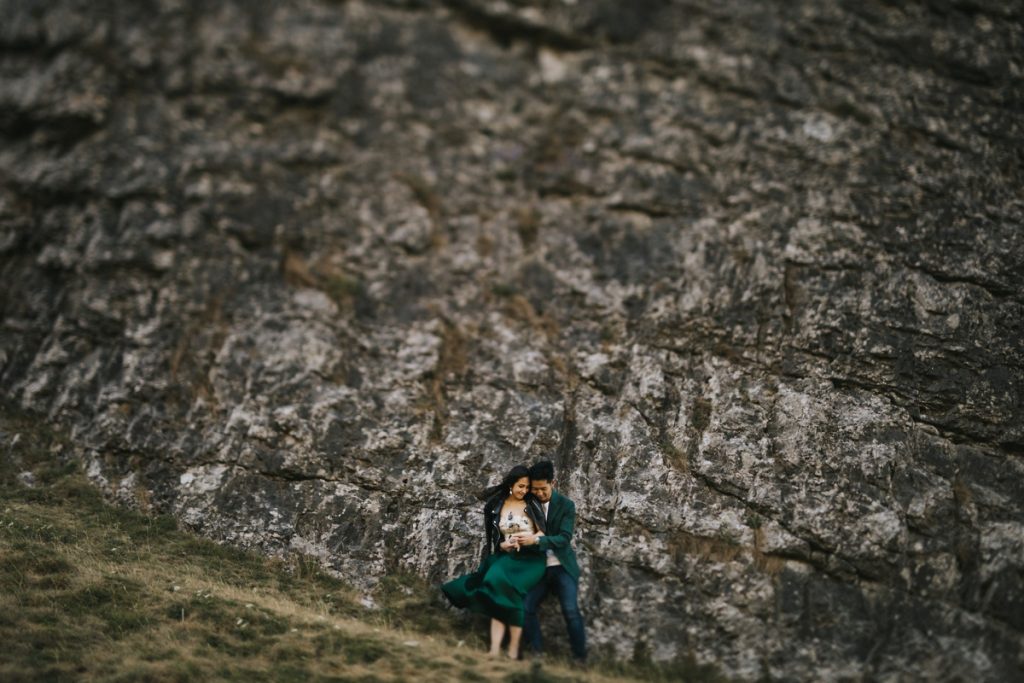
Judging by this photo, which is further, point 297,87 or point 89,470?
point 297,87

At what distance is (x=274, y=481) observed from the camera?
12.6 metres

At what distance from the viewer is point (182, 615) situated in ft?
33.0

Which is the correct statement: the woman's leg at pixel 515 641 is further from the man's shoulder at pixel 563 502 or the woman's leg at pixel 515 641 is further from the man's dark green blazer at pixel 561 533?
the man's shoulder at pixel 563 502

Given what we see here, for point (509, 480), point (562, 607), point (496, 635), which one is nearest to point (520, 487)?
point (509, 480)

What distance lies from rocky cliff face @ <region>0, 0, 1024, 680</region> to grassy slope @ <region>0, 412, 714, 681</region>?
57 centimetres

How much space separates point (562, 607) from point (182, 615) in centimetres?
533

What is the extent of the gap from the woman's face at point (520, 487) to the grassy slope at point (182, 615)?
2.22 meters

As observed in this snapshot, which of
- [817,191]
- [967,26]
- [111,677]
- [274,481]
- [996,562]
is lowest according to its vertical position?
[111,677]

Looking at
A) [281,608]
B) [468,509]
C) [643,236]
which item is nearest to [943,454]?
[643,236]

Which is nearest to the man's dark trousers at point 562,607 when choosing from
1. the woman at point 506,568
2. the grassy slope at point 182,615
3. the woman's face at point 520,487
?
the woman at point 506,568

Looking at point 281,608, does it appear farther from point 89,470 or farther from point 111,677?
point 89,470

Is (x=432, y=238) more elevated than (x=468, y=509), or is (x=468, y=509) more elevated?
(x=432, y=238)

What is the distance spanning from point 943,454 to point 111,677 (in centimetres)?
1270

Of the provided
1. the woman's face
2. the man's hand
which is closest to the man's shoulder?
the woman's face
